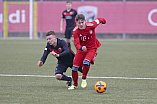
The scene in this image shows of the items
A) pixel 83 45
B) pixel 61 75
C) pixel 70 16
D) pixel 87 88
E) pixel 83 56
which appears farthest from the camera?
pixel 70 16

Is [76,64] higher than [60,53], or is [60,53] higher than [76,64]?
[60,53]

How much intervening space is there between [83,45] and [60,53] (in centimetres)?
70

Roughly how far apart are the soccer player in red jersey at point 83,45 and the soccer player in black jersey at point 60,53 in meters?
0.24

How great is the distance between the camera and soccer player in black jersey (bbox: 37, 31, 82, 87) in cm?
813

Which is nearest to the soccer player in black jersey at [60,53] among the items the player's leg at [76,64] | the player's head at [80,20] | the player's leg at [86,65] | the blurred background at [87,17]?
the player's leg at [76,64]

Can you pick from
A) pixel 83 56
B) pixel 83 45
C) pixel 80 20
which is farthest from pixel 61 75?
pixel 80 20

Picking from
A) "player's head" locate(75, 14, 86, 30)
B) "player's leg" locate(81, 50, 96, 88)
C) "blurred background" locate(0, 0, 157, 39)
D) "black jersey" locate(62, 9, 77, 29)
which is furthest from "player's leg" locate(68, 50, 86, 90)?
"blurred background" locate(0, 0, 157, 39)

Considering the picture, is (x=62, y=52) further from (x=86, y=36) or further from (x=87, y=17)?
(x=87, y=17)

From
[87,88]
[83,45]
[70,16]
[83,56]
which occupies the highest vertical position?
[70,16]

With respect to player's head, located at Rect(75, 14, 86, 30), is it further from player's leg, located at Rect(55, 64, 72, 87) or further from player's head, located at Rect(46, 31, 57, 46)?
player's leg, located at Rect(55, 64, 72, 87)

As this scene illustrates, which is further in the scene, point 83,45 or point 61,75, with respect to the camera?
point 83,45

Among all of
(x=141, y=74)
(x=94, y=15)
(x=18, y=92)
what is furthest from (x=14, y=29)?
(x=18, y=92)

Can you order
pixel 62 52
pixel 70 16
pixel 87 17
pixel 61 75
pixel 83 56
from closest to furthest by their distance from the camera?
pixel 62 52 → pixel 61 75 → pixel 83 56 → pixel 70 16 → pixel 87 17

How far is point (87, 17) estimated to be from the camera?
83.7 ft
